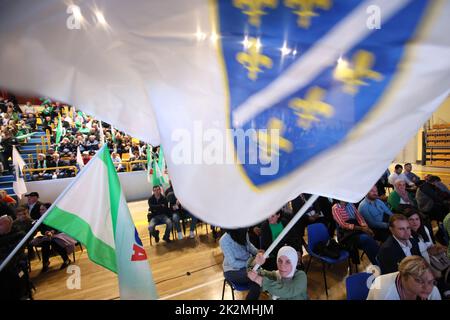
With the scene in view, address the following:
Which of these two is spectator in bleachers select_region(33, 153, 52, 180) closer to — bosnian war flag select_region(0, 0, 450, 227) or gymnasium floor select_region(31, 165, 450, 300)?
gymnasium floor select_region(31, 165, 450, 300)

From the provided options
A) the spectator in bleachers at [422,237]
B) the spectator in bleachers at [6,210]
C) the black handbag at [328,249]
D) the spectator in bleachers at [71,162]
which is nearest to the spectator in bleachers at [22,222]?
the spectator in bleachers at [6,210]

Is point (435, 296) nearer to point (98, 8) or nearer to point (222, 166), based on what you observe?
point (222, 166)

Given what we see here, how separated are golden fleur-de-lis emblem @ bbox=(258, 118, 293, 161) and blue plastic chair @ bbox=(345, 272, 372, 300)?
163 centimetres

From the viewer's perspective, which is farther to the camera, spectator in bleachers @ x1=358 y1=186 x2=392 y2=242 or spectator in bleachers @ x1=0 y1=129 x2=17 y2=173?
spectator in bleachers @ x1=0 y1=129 x2=17 y2=173

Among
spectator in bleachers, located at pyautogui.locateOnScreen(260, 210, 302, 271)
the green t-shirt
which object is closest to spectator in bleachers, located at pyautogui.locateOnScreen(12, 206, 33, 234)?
spectator in bleachers, located at pyautogui.locateOnScreen(260, 210, 302, 271)

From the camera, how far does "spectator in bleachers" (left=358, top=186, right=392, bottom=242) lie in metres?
4.03

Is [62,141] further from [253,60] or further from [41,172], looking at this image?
[253,60]

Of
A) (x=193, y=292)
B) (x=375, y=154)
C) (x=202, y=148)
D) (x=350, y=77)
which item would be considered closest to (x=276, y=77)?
(x=350, y=77)

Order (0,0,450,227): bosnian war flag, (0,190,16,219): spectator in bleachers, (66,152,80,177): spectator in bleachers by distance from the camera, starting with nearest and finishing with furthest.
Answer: (0,0,450,227): bosnian war flag → (0,190,16,219): spectator in bleachers → (66,152,80,177): spectator in bleachers

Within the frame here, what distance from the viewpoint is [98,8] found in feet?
3.72

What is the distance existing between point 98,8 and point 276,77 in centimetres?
85

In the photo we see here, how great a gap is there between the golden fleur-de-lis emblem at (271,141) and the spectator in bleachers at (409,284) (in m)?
1.38

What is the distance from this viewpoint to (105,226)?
1.75 metres

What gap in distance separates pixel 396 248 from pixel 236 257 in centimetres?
162
